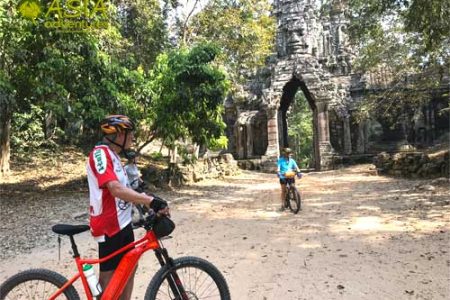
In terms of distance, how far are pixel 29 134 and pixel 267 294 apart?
14.3 meters

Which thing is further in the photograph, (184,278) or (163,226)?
(184,278)

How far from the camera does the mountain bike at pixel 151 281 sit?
324 cm

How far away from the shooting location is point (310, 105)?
81.7 ft

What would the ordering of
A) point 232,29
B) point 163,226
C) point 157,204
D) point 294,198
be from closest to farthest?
point 157,204 < point 163,226 < point 294,198 < point 232,29

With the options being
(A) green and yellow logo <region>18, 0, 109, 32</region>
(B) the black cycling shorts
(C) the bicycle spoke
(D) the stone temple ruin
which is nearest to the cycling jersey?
(A) green and yellow logo <region>18, 0, 109, 32</region>

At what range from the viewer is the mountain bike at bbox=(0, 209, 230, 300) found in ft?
10.6

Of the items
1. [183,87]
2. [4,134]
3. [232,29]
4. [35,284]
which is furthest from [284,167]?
[232,29]

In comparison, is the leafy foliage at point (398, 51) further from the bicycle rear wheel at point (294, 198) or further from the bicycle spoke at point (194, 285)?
the bicycle spoke at point (194, 285)

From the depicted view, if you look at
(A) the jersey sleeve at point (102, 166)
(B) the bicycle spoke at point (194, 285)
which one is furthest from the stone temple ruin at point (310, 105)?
(A) the jersey sleeve at point (102, 166)

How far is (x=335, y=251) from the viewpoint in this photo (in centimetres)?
652

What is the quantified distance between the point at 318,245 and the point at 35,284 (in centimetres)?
460

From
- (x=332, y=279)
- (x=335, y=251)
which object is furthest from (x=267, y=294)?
(x=335, y=251)

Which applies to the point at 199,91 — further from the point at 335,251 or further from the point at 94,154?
the point at 94,154

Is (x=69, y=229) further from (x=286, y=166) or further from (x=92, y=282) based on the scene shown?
(x=286, y=166)
